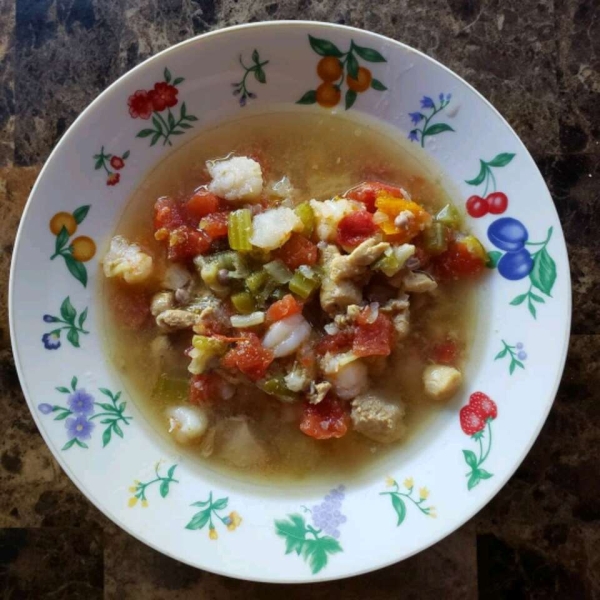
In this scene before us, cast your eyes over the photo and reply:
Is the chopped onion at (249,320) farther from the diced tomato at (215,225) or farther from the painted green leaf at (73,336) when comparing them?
the painted green leaf at (73,336)

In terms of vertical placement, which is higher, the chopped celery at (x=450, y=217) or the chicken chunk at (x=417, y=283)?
the chopped celery at (x=450, y=217)

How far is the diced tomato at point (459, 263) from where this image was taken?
8.21 ft

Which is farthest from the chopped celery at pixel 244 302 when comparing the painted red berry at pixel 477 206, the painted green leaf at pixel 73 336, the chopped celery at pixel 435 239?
the painted red berry at pixel 477 206

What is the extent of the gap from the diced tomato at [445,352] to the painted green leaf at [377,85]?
3.37ft

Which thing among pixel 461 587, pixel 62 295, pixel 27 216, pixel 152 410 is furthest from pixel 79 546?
pixel 461 587

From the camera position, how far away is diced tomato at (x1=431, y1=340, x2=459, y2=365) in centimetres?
259

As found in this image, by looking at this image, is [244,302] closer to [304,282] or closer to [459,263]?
[304,282]

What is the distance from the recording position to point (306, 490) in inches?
101

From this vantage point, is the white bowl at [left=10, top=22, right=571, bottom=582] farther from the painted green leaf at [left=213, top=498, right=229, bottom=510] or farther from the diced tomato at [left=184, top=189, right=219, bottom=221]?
the diced tomato at [left=184, top=189, right=219, bottom=221]

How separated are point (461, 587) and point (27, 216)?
7.27 feet

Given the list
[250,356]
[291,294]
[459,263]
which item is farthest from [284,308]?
[459,263]

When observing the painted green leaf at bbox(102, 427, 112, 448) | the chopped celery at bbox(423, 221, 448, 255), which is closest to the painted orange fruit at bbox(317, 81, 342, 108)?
the chopped celery at bbox(423, 221, 448, 255)

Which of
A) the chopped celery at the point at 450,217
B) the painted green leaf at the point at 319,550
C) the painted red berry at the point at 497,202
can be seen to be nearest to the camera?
the painted green leaf at the point at 319,550

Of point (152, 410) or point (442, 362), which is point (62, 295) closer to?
point (152, 410)
